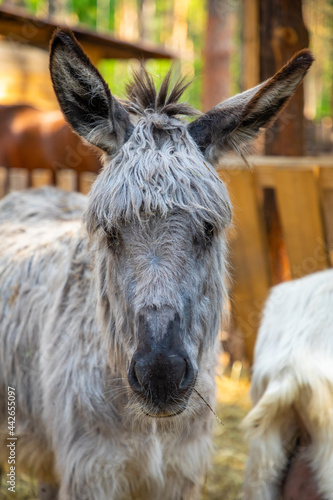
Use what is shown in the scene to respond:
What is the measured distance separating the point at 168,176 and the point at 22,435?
176 cm

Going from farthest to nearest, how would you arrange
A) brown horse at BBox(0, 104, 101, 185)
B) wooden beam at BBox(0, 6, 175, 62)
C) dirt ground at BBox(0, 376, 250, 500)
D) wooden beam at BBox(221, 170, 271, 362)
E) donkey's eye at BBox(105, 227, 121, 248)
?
wooden beam at BBox(0, 6, 175, 62) → brown horse at BBox(0, 104, 101, 185) → wooden beam at BBox(221, 170, 271, 362) → dirt ground at BBox(0, 376, 250, 500) → donkey's eye at BBox(105, 227, 121, 248)

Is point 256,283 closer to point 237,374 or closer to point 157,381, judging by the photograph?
point 237,374

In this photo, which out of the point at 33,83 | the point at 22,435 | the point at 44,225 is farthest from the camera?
the point at 33,83

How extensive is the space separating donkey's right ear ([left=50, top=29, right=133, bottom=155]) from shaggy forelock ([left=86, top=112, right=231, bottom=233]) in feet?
0.29

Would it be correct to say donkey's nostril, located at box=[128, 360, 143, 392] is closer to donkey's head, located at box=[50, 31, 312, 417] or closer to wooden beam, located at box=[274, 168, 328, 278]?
donkey's head, located at box=[50, 31, 312, 417]

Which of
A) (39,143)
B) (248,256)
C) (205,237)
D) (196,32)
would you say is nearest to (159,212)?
(205,237)

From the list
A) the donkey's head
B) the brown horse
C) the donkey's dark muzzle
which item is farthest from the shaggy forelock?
the brown horse

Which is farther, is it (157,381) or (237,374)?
(237,374)

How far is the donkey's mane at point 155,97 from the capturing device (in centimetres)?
255

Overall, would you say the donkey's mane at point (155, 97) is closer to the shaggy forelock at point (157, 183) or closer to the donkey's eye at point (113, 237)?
the shaggy forelock at point (157, 183)

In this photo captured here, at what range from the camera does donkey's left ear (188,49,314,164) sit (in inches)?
90.9

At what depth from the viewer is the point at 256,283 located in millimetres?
5512

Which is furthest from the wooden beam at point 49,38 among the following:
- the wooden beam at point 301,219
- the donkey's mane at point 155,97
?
the donkey's mane at point 155,97

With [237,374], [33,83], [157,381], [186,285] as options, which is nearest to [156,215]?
[186,285]
